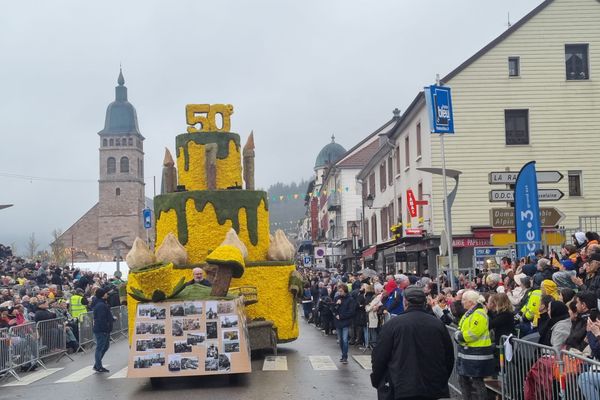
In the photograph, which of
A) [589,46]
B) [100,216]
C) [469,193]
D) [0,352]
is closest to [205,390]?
[0,352]

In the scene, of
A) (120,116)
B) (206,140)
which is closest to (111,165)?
(120,116)

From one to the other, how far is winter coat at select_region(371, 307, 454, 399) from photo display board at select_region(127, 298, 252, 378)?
627 cm

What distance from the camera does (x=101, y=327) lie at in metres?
17.0

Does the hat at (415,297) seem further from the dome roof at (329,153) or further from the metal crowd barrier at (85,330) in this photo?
the dome roof at (329,153)

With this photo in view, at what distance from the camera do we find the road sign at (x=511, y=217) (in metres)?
17.8

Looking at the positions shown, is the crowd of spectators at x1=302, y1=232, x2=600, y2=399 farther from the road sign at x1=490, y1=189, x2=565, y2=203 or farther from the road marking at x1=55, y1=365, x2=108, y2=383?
the road marking at x1=55, y1=365, x2=108, y2=383

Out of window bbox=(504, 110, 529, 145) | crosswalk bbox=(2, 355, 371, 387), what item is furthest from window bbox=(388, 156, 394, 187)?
crosswalk bbox=(2, 355, 371, 387)

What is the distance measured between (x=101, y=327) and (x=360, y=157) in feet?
152

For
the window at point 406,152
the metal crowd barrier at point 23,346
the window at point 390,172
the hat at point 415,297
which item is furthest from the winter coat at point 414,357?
the window at point 390,172

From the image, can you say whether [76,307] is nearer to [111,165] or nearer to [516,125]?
[516,125]

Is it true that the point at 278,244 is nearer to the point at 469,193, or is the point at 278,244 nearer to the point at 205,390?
the point at 205,390

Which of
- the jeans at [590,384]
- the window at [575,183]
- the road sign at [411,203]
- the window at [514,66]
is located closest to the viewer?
the jeans at [590,384]

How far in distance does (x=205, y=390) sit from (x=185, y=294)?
1619 millimetres

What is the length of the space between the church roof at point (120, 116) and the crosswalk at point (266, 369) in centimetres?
9746
